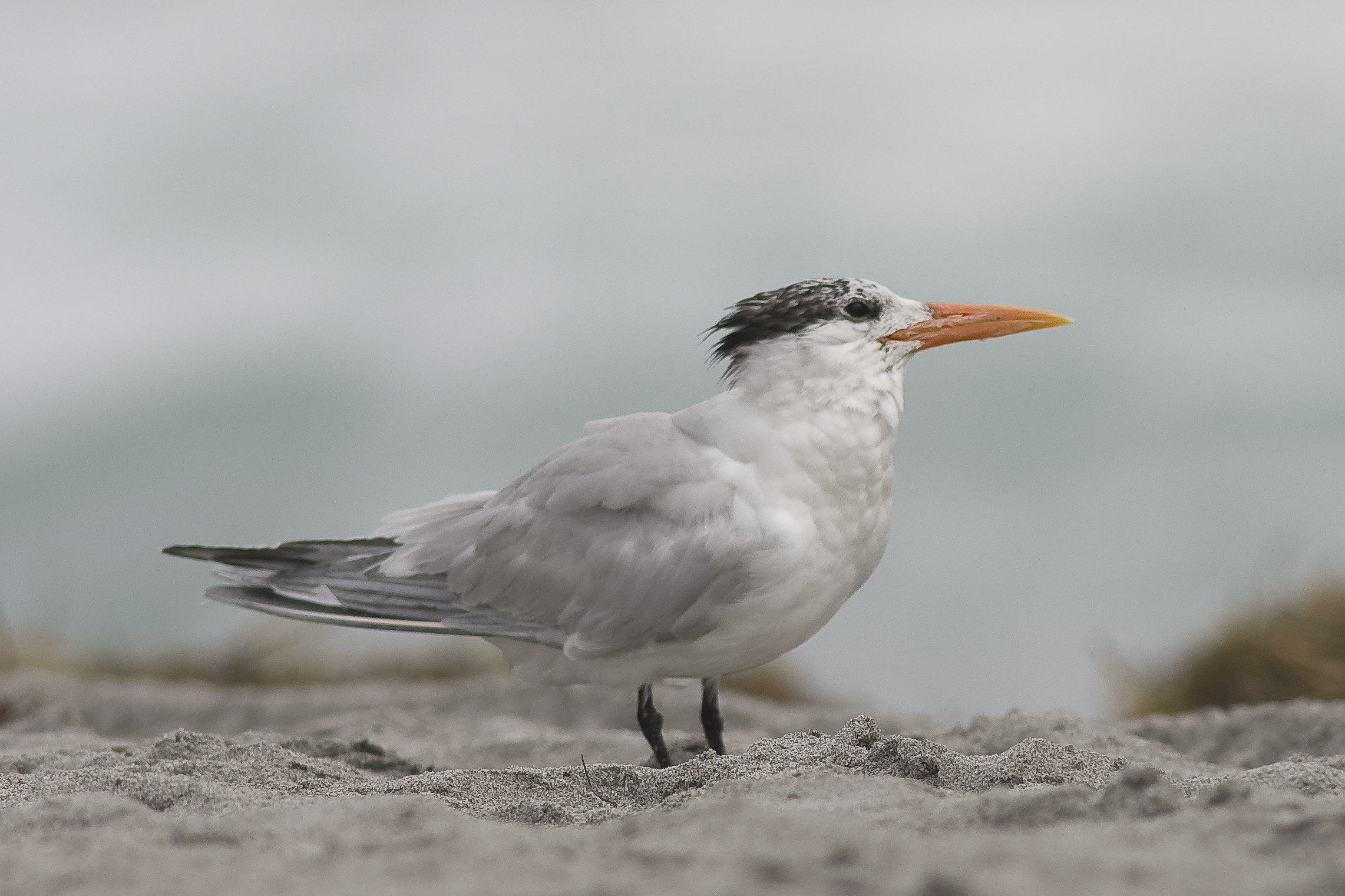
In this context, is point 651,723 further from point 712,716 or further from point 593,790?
point 593,790

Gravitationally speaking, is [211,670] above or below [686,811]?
below

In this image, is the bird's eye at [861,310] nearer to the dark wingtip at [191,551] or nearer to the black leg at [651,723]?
the black leg at [651,723]

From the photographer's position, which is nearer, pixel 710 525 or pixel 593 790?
pixel 593 790

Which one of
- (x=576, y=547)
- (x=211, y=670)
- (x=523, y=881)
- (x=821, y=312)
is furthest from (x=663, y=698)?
(x=523, y=881)

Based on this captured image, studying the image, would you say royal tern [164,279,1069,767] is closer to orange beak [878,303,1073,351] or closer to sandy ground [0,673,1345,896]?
orange beak [878,303,1073,351]

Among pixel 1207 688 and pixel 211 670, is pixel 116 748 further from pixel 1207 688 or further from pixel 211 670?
pixel 1207 688


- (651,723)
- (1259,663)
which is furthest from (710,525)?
(1259,663)

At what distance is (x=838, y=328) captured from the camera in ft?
12.7

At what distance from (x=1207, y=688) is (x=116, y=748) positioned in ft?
20.1

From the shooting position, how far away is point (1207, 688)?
7.38 m

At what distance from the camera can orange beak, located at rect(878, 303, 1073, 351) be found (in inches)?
157

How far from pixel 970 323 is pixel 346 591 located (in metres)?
2.37

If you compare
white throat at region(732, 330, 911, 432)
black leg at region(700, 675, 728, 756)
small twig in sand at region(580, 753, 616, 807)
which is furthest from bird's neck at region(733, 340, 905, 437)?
small twig in sand at region(580, 753, 616, 807)

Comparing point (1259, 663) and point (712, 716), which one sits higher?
point (712, 716)
